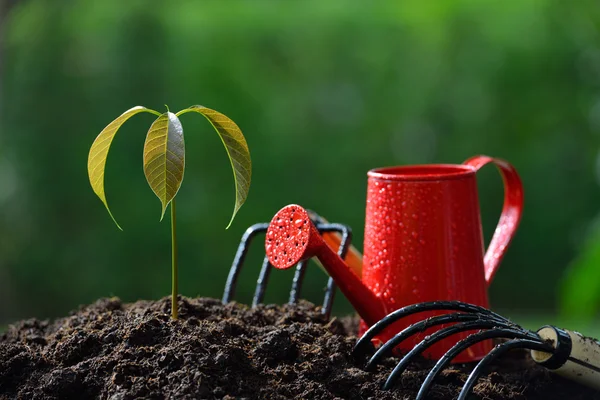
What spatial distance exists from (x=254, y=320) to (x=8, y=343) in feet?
1.11

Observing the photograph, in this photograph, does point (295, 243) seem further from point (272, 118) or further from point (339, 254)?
point (272, 118)

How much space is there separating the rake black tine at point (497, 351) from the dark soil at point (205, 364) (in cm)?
7

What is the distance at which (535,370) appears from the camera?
110 cm

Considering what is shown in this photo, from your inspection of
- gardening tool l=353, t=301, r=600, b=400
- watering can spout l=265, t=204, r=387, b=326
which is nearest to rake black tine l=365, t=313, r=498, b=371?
gardening tool l=353, t=301, r=600, b=400

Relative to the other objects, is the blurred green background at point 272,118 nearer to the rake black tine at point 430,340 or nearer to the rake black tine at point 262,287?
the rake black tine at point 262,287

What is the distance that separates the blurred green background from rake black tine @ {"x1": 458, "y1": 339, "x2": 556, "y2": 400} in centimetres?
265

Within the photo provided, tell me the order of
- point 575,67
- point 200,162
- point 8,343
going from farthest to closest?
point 575,67 → point 200,162 → point 8,343

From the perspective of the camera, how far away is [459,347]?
34.2 inches

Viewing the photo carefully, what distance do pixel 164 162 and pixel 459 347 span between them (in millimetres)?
393

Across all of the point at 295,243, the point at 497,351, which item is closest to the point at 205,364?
the point at 295,243

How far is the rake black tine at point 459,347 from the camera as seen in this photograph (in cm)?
84

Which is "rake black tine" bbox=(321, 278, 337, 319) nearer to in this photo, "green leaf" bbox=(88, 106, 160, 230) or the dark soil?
the dark soil

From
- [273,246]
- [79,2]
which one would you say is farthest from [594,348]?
[79,2]

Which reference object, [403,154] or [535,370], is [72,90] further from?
[535,370]
